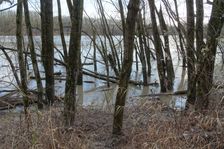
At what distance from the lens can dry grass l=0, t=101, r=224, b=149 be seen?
18.2 feet

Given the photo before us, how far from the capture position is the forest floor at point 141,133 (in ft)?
18.2

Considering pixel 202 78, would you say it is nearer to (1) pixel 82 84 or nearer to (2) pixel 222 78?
(2) pixel 222 78

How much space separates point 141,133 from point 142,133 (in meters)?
0.04

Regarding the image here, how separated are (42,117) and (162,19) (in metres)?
11.4

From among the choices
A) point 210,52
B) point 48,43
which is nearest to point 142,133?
point 210,52

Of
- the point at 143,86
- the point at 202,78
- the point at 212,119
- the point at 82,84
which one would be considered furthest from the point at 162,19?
the point at 212,119

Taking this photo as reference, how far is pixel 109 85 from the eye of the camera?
51.8 feet

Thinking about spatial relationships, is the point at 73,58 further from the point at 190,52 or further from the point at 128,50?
the point at 190,52

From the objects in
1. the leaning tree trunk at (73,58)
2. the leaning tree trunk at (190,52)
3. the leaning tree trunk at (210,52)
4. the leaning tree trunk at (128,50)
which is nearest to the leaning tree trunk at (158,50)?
the leaning tree trunk at (190,52)

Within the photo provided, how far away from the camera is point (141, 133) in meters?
6.08

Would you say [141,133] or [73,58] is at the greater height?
[73,58]

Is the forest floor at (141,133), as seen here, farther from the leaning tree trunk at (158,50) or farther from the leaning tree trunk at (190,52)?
the leaning tree trunk at (158,50)

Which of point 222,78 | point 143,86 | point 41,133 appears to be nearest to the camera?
point 41,133

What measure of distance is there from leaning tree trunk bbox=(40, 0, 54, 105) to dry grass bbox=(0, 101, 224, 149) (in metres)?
3.73
